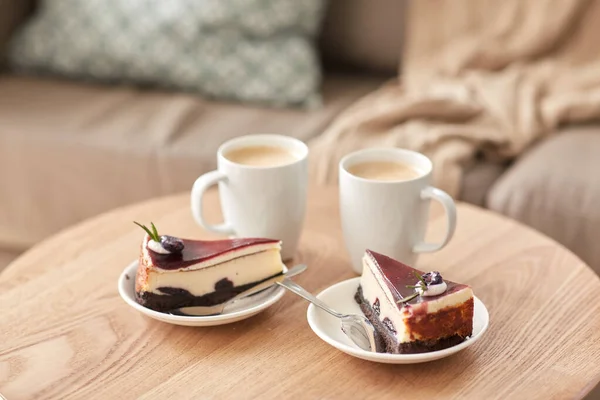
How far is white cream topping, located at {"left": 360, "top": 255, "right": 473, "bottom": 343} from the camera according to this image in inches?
32.9

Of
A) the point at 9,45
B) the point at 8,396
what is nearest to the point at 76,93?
the point at 9,45

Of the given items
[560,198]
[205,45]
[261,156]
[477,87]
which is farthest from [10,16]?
[560,198]

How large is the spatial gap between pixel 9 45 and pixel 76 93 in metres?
0.29

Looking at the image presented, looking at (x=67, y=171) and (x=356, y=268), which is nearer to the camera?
(x=356, y=268)

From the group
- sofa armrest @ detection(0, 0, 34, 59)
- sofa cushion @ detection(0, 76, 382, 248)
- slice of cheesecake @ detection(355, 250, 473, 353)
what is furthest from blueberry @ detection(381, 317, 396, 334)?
sofa armrest @ detection(0, 0, 34, 59)

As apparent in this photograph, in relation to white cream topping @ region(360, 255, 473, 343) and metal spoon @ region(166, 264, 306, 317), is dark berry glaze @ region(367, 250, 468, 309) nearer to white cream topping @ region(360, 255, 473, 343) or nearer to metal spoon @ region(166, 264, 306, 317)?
white cream topping @ region(360, 255, 473, 343)

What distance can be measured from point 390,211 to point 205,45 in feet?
3.91

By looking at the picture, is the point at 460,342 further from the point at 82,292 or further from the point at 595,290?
the point at 82,292

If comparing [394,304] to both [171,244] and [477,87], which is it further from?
[477,87]

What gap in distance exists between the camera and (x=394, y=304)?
2.81 feet

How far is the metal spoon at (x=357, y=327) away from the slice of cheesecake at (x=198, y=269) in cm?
7

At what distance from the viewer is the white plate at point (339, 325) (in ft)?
2.73

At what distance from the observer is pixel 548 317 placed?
3.16 ft

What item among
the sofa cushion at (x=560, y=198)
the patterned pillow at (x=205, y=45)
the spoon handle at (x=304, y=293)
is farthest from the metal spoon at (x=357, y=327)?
the patterned pillow at (x=205, y=45)
